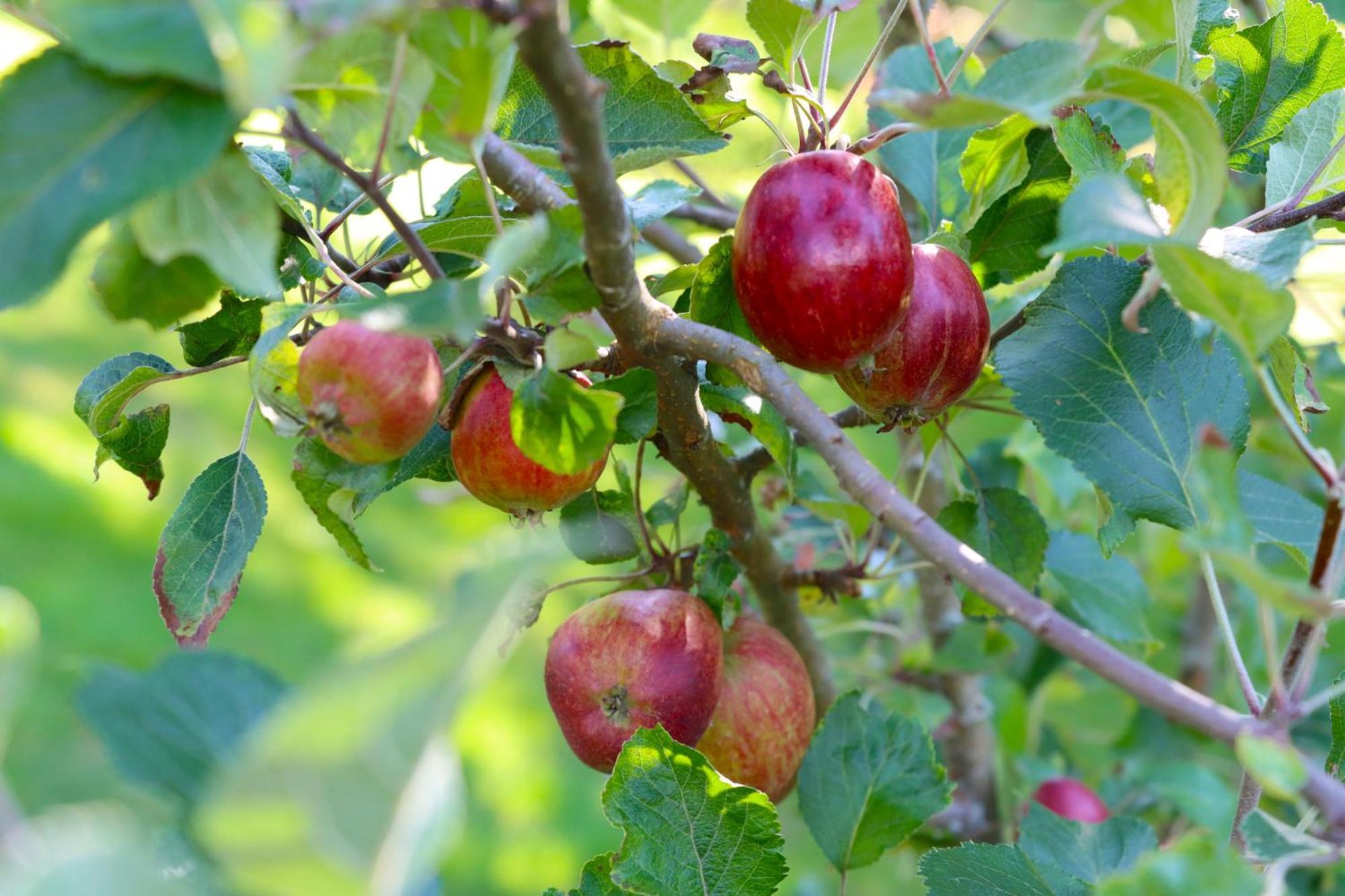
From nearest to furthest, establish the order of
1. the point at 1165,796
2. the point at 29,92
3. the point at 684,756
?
the point at 29,92, the point at 684,756, the point at 1165,796

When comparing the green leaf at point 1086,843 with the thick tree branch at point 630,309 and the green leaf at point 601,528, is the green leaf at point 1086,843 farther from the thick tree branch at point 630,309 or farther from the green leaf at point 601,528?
the green leaf at point 601,528

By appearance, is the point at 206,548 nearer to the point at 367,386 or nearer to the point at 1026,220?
the point at 367,386

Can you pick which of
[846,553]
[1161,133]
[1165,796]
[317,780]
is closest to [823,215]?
[1161,133]

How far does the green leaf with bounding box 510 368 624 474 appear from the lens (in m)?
0.76

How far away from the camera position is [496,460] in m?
0.86

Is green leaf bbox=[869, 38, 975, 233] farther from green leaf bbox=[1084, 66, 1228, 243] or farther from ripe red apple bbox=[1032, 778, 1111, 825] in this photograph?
ripe red apple bbox=[1032, 778, 1111, 825]

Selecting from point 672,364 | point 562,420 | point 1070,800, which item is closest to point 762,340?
point 672,364

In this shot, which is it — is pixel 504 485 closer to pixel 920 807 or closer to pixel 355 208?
pixel 355 208


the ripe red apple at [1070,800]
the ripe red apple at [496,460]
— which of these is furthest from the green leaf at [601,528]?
the ripe red apple at [1070,800]

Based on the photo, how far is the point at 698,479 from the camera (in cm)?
106

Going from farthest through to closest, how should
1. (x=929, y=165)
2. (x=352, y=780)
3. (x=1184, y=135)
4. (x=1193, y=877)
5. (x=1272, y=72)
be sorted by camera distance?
(x=929, y=165), (x=1272, y=72), (x=1184, y=135), (x=1193, y=877), (x=352, y=780)

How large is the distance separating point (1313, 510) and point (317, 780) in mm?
875

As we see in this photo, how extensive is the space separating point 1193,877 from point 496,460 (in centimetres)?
52

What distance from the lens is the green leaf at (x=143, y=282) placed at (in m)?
0.75
